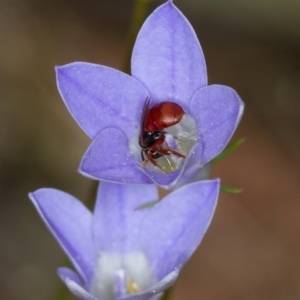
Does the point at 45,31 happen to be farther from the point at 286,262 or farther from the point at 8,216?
the point at 286,262

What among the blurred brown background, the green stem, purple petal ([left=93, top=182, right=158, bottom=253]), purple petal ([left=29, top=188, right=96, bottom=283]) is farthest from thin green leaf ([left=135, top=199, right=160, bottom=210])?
the blurred brown background

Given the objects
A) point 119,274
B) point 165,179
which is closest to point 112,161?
point 165,179

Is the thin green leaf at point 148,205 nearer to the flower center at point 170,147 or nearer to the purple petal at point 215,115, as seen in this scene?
the flower center at point 170,147

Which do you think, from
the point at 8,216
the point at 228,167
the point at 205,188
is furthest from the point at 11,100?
the point at 205,188

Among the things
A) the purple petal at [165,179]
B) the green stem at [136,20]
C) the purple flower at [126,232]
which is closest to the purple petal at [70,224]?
the purple flower at [126,232]

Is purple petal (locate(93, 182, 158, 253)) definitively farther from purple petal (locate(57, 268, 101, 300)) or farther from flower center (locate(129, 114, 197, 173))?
purple petal (locate(57, 268, 101, 300))

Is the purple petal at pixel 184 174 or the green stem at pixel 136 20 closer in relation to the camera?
the purple petal at pixel 184 174
